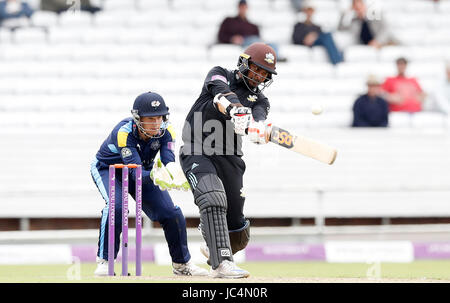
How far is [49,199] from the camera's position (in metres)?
12.1

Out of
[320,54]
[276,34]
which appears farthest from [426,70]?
[276,34]

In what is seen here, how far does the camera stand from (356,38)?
47.3 ft

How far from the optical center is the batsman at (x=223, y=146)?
285 inches

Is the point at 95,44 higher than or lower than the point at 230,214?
higher

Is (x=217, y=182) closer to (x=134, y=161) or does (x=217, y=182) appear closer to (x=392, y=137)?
(x=134, y=161)

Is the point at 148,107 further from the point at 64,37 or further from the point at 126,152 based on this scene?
the point at 64,37

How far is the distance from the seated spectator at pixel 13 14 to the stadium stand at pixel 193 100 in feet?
0.61

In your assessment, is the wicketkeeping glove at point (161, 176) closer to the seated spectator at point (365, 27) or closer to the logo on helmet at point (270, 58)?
the logo on helmet at point (270, 58)

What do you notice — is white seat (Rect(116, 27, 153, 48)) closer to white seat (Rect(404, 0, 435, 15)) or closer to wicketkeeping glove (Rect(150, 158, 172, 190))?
white seat (Rect(404, 0, 435, 15))

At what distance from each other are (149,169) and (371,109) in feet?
15.9
